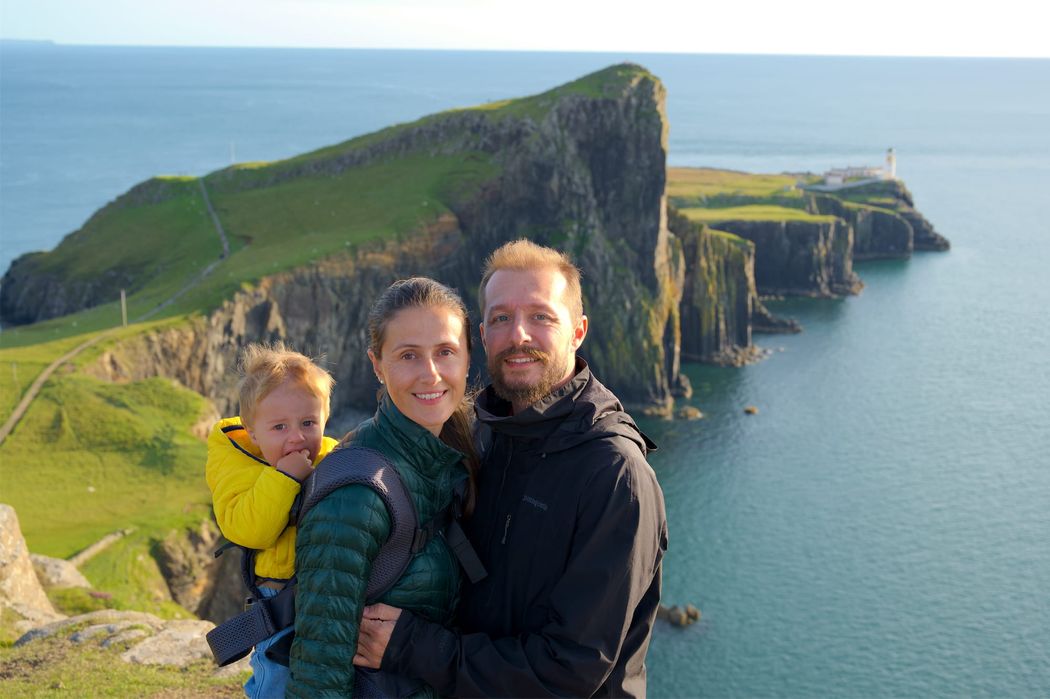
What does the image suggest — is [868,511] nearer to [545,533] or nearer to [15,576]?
[15,576]

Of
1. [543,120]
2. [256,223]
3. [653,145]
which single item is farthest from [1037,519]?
[256,223]

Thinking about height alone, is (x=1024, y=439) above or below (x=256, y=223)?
below

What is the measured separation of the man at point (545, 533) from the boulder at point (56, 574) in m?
22.4

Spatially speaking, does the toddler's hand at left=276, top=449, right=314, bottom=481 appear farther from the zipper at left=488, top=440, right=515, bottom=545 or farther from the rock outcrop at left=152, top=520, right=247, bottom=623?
the rock outcrop at left=152, top=520, right=247, bottom=623

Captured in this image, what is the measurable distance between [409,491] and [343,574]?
2.52 feet

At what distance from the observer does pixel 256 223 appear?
302 feet

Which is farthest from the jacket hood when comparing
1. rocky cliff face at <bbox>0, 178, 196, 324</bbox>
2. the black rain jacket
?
rocky cliff face at <bbox>0, 178, 196, 324</bbox>

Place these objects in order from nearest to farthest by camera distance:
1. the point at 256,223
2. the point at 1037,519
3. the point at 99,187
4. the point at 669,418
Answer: the point at 1037,519, the point at 669,418, the point at 256,223, the point at 99,187

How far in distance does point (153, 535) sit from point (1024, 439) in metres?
71.4

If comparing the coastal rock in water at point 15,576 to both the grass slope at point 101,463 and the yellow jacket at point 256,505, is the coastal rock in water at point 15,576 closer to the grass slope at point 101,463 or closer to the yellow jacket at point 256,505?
the grass slope at point 101,463

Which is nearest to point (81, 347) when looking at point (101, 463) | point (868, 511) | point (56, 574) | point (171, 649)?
point (101, 463)

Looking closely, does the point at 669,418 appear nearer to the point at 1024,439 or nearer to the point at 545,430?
the point at 1024,439

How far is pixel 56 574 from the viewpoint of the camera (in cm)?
2711

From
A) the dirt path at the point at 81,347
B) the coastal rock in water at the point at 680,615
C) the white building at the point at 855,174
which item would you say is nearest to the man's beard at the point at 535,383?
the dirt path at the point at 81,347
